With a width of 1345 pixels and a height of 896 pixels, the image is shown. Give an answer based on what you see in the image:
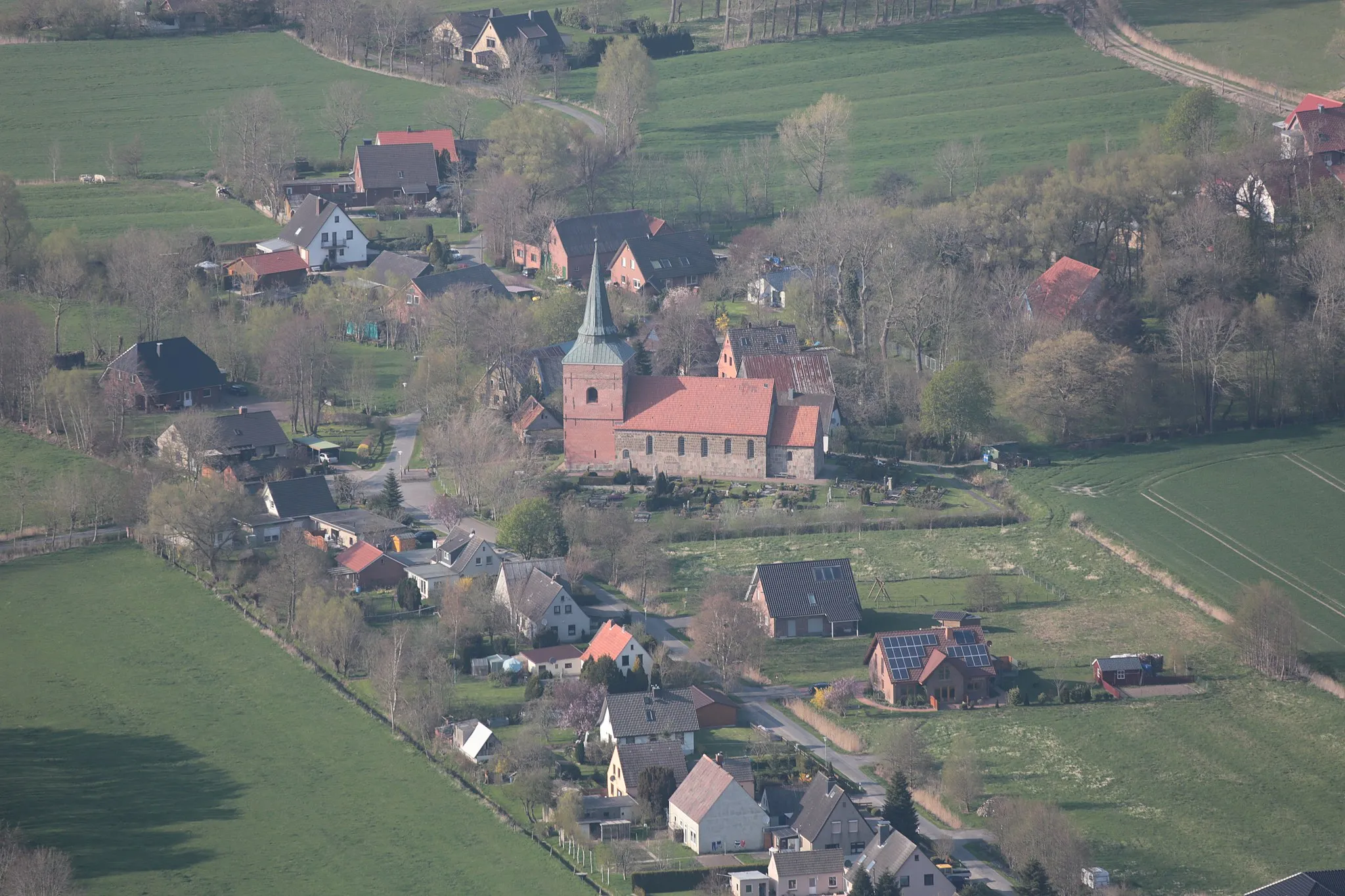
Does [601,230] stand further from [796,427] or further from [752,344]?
[796,427]

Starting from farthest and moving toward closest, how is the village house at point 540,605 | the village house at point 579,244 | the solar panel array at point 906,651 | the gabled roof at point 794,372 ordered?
the village house at point 579,244
the gabled roof at point 794,372
the village house at point 540,605
the solar panel array at point 906,651

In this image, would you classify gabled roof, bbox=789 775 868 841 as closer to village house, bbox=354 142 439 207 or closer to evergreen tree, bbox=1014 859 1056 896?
evergreen tree, bbox=1014 859 1056 896

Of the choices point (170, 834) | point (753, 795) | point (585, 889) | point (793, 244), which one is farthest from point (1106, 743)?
point (793, 244)

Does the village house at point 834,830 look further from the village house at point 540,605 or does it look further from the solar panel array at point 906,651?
the village house at point 540,605

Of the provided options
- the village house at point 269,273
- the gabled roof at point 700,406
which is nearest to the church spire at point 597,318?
the gabled roof at point 700,406

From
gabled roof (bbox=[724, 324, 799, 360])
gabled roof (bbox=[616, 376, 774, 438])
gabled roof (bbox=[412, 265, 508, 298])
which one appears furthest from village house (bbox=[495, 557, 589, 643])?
gabled roof (bbox=[412, 265, 508, 298])

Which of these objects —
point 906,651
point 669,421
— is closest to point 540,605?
point 906,651

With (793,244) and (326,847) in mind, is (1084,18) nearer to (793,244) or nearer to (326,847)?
(793,244)
